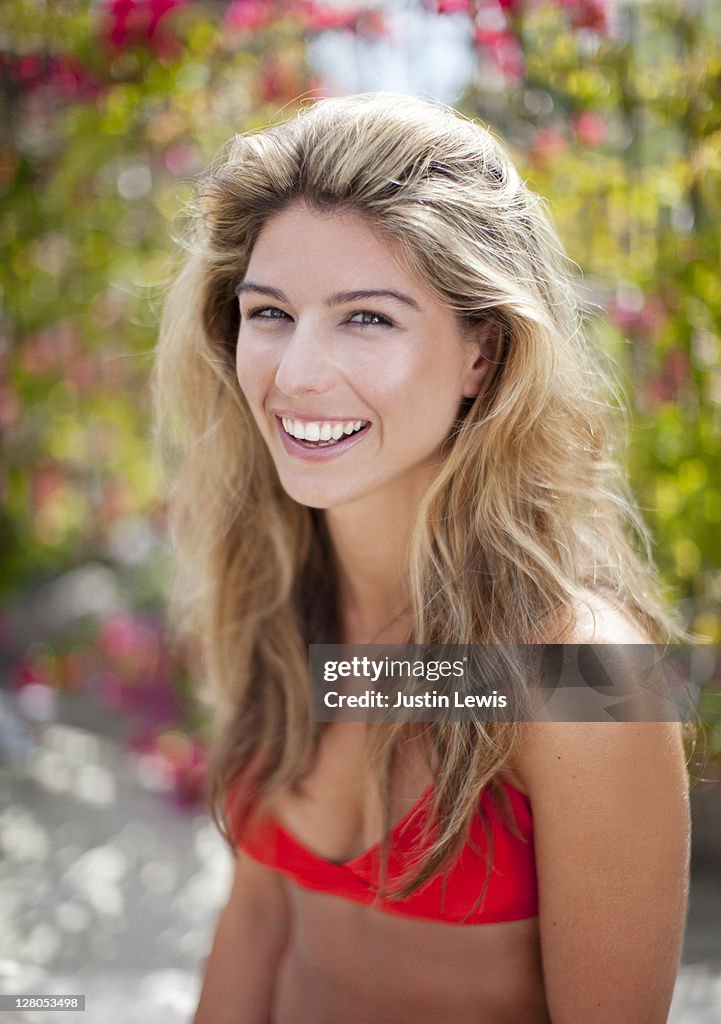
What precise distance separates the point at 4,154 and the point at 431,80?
1.40m

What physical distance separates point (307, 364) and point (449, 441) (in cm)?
27

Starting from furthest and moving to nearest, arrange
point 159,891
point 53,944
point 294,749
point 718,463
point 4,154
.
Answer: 1. point 4,154
2. point 159,891
3. point 53,944
4. point 718,463
5. point 294,749

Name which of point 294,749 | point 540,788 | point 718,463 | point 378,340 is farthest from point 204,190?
point 718,463

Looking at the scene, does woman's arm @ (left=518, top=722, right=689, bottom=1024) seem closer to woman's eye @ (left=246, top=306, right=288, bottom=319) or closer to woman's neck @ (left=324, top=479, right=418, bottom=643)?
woman's neck @ (left=324, top=479, right=418, bottom=643)

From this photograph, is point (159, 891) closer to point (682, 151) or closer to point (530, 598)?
point (530, 598)

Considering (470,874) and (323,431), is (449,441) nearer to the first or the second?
(323,431)

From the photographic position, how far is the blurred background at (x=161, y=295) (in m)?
2.26

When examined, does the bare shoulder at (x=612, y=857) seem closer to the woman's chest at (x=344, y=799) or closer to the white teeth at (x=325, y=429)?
the woman's chest at (x=344, y=799)

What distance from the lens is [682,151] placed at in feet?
8.11

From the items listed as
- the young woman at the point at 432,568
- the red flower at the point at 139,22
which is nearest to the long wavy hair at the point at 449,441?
the young woman at the point at 432,568

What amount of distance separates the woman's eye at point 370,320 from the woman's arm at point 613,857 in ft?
1.81

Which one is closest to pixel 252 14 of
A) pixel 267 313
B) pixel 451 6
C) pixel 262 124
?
pixel 262 124

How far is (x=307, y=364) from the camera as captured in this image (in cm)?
128

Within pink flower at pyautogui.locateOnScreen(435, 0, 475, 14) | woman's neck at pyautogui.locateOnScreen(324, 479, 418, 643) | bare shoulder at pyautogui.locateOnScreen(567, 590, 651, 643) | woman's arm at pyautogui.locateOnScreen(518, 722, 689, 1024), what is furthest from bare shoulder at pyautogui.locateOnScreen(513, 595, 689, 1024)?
pink flower at pyautogui.locateOnScreen(435, 0, 475, 14)
